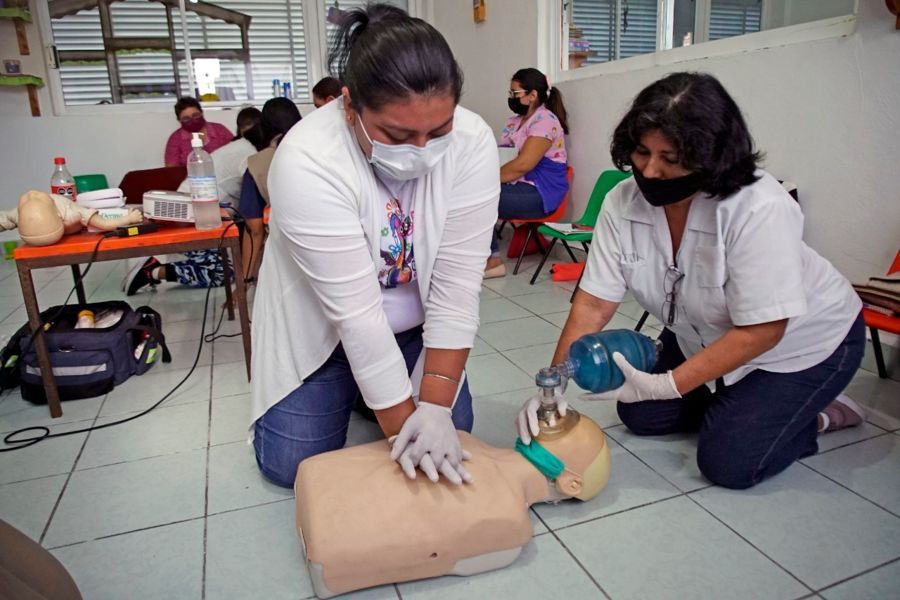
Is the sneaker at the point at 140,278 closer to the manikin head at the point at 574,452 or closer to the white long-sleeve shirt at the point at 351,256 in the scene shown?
the white long-sleeve shirt at the point at 351,256

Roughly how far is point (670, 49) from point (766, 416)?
7.01 feet

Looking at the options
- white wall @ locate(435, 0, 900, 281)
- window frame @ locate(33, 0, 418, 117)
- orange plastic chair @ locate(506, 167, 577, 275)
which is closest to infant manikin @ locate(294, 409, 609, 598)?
white wall @ locate(435, 0, 900, 281)

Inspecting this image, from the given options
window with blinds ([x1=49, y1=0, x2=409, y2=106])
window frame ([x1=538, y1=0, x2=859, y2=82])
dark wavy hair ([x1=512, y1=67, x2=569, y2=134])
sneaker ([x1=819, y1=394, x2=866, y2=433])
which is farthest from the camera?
window with blinds ([x1=49, y1=0, x2=409, y2=106])

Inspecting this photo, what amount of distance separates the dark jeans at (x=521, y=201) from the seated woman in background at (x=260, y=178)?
3.90ft

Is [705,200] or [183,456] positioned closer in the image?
[705,200]

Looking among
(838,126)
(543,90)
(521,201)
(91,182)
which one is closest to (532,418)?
(838,126)

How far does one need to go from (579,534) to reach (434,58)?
0.98 m

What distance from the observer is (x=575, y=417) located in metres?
1.35

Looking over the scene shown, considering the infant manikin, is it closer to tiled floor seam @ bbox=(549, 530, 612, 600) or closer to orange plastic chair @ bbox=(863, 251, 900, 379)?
tiled floor seam @ bbox=(549, 530, 612, 600)

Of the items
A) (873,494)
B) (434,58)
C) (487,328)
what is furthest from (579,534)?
(487,328)

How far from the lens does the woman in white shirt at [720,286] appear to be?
120 centimetres

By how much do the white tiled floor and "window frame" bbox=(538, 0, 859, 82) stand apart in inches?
47.0

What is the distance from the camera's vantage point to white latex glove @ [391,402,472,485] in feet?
3.80

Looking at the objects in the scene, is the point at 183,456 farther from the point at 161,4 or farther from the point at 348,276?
the point at 161,4
